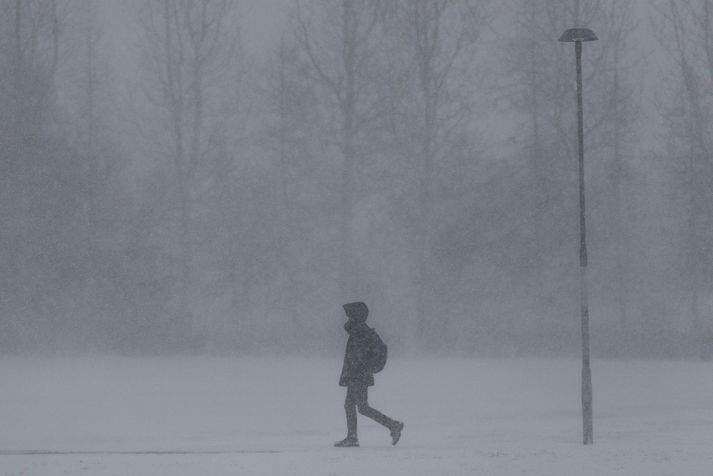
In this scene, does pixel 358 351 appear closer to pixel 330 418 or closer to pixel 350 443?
pixel 350 443

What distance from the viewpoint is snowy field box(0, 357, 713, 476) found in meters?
13.5

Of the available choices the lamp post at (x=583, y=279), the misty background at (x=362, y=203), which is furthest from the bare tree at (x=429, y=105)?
the lamp post at (x=583, y=279)

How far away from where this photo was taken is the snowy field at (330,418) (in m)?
13.5

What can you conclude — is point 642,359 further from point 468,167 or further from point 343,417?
point 343,417

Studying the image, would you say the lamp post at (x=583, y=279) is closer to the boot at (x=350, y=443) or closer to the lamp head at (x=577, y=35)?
the lamp head at (x=577, y=35)

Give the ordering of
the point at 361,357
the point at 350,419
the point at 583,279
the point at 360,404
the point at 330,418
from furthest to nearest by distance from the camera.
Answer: the point at 330,418 → the point at 583,279 → the point at 350,419 → the point at 360,404 → the point at 361,357

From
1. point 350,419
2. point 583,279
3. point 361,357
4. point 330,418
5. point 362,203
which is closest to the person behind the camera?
point 361,357

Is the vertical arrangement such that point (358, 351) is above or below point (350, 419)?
above

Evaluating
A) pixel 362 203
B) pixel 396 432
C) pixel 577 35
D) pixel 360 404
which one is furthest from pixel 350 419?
pixel 362 203

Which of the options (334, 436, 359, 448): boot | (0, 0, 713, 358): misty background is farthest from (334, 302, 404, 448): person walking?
(0, 0, 713, 358): misty background

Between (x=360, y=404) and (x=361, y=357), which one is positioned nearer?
(x=361, y=357)

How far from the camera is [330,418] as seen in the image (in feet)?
73.2

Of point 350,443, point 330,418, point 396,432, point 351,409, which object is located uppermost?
point 351,409

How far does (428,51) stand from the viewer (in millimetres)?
41844
